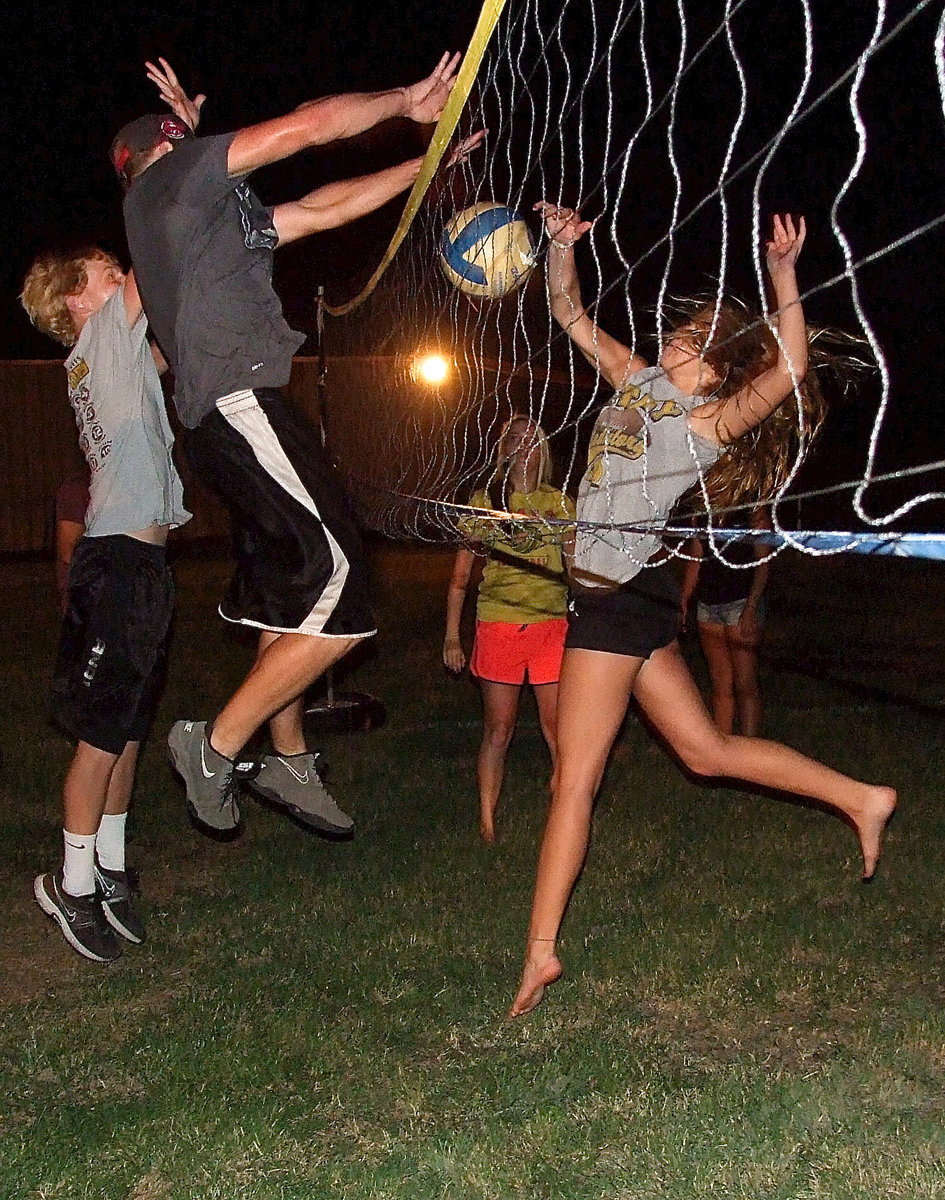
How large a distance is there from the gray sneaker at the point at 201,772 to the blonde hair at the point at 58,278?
1604 mm

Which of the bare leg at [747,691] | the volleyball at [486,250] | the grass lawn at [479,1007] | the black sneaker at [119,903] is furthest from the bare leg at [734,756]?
the bare leg at [747,691]

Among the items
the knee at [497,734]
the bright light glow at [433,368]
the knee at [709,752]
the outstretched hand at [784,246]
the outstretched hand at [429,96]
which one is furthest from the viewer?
the bright light glow at [433,368]

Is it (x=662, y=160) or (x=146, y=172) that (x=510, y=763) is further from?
(x=662, y=160)

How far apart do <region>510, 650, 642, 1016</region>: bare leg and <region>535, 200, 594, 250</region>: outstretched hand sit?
135 centimetres

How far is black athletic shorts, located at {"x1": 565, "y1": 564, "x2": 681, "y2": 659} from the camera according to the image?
395 cm

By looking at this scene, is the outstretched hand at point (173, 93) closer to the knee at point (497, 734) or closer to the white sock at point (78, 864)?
the white sock at point (78, 864)

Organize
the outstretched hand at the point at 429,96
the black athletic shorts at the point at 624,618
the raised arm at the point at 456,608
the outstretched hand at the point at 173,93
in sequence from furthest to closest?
the raised arm at the point at 456,608
the outstretched hand at the point at 173,93
the black athletic shorts at the point at 624,618
the outstretched hand at the point at 429,96

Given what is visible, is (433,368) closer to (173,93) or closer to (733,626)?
(733,626)

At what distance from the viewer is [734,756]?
4.25 metres


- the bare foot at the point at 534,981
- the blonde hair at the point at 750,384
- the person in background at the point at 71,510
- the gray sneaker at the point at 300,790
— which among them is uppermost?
the blonde hair at the point at 750,384

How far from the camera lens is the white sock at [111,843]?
4.87 metres

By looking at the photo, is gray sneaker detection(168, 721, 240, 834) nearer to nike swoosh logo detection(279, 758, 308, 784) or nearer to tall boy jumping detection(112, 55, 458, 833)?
tall boy jumping detection(112, 55, 458, 833)

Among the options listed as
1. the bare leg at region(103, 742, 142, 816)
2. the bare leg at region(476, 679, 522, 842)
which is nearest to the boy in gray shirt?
the bare leg at region(103, 742, 142, 816)

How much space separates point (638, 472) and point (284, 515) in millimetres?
1045
